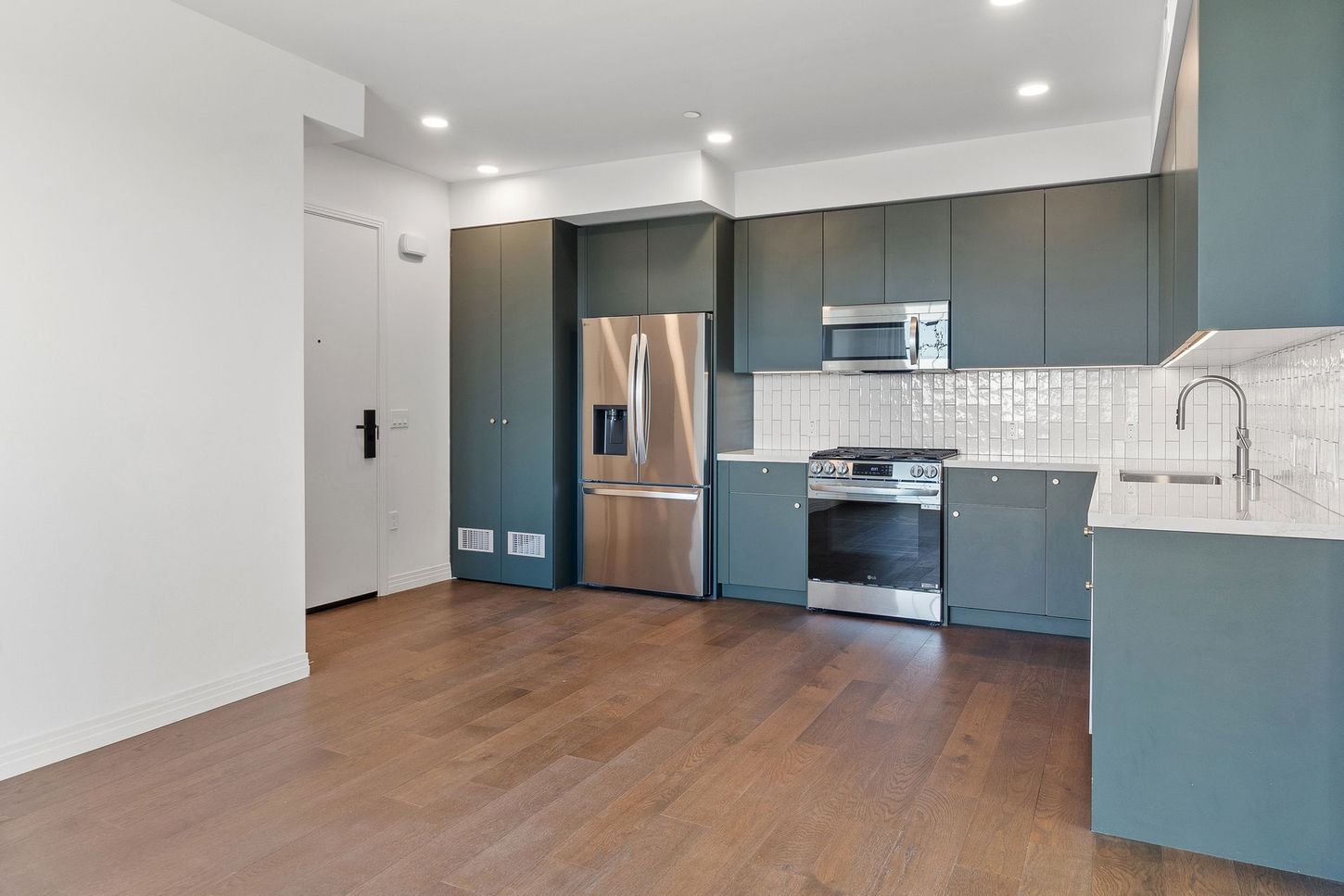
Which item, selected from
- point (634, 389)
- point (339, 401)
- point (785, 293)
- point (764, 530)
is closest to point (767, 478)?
point (764, 530)

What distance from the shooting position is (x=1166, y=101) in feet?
11.1

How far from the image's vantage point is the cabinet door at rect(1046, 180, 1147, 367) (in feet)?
14.4

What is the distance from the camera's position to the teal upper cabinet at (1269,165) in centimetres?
208

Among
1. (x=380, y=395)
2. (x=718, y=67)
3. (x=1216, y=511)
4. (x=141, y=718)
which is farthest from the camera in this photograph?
(x=380, y=395)

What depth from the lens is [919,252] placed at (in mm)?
4852

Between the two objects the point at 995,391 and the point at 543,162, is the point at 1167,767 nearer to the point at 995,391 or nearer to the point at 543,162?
the point at 995,391

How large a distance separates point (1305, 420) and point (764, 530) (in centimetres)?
287

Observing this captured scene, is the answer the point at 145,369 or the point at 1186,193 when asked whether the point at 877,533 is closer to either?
the point at 1186,193

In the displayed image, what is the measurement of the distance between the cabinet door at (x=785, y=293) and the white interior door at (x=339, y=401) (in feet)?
7.56

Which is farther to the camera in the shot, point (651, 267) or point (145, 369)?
point (651, 267)

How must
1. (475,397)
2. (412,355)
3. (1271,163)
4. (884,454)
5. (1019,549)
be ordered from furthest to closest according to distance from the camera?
(475,397) < (412,355) < (884,454) < (1019,549) < (1271,163)

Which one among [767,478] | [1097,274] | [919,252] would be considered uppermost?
[919,252]

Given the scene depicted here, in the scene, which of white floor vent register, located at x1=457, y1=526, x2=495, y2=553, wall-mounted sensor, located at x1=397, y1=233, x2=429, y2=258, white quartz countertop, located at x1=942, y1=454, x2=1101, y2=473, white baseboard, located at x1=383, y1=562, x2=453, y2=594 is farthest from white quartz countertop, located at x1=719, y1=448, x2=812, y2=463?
wall-mounted sensor, located at x1=397, y1=233, x2=429, y2=258

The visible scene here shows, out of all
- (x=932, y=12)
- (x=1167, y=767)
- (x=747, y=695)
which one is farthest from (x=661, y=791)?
(x=932, y=12)
